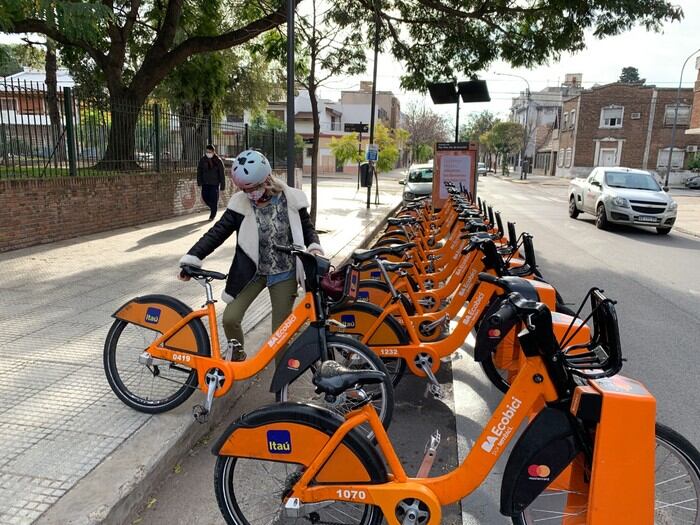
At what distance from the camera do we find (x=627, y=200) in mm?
13008

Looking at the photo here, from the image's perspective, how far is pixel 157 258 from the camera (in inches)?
324

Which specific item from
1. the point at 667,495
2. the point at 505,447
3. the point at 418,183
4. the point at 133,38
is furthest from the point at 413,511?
the point at 133,38

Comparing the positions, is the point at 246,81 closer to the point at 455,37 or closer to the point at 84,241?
the point at 455,37

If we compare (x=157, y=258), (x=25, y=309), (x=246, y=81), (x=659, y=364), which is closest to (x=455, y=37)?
(x=157, y=258)

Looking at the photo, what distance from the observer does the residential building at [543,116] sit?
6066cm

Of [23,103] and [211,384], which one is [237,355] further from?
[23,103]

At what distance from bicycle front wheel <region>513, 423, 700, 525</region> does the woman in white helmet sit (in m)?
2.00

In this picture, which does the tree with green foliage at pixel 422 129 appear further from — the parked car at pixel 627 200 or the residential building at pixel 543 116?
the parked car at pixel 627 200

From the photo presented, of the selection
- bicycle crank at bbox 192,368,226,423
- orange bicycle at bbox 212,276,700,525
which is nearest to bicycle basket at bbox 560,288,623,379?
orange bicycle at bbox 212,276,700,525

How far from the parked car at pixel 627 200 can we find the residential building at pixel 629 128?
35045 mm

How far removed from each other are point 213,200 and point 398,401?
31.5 feet

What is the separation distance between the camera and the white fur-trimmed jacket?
12.3 feet

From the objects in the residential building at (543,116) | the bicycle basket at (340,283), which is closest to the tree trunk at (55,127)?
the bicycle basket at (340,283)

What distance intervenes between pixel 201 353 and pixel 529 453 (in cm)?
210
